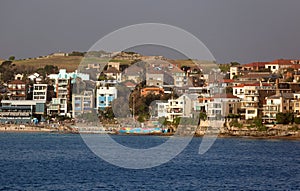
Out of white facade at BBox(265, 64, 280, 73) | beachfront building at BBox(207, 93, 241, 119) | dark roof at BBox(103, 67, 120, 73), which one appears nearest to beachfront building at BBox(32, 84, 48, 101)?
dark roof at BBox(103, 67, 120, 73)

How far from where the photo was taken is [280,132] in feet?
200

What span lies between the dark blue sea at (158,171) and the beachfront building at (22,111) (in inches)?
1257

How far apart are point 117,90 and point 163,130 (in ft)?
44.2

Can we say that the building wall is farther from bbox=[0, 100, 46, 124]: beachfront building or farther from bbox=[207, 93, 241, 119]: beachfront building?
bbox=[207, 93, 241, 119]: beachfront building

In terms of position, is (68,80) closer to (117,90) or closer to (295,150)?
(117,90)

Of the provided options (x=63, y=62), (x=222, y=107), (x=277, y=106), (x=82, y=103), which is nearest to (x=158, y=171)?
(x=277, y=106)

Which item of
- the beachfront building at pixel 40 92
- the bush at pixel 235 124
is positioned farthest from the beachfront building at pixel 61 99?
the bush at pixel 235 124

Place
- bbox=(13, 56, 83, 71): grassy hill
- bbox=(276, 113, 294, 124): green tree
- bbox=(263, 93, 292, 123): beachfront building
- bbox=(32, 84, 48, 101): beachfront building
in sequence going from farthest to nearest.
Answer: bbox=(13, 56, 83, 71): grassy hill, bbox=(32, 84, 48, 101): beachfront building, bbox=(263, 93, 292, 123): beachfront building, bbox=(276, 113, 294, 124): green tree

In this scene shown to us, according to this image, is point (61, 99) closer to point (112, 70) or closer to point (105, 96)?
point (105, 96)

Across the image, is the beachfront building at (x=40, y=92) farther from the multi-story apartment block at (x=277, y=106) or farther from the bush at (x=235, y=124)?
the multi-story apartment block at (x=277, y=106)

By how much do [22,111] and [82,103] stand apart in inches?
218

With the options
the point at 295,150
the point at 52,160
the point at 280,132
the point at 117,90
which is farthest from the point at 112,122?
the point at 52,160

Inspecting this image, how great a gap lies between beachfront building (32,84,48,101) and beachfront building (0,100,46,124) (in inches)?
70.0

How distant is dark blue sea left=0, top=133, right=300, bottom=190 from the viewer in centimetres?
2678
